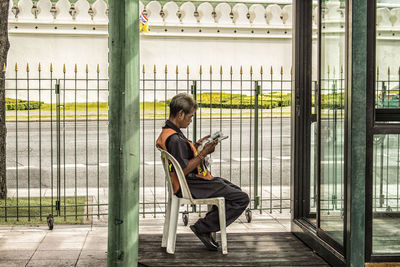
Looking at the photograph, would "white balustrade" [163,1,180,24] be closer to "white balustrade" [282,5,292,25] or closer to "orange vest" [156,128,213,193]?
"white balustrade" [282,5,292,25]

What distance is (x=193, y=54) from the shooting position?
2831 cm

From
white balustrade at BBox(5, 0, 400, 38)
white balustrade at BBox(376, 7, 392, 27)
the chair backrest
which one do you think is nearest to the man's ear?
the chair backrest

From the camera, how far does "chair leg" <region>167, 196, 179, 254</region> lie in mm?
5543

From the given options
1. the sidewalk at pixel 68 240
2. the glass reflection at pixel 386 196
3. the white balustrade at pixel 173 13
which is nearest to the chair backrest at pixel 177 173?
the sidewalk at pixel 68 240

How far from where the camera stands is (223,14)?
94.9ft

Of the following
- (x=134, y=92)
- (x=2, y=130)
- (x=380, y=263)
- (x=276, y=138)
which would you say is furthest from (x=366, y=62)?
(x=276, y=138)

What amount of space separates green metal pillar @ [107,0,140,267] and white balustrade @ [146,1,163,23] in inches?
995

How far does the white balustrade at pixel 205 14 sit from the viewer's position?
28.6 metres

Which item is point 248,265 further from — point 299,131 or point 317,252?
point 299,131

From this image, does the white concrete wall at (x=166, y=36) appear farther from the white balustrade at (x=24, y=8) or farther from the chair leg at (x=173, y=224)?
the chair leg at (x=173, y=224)

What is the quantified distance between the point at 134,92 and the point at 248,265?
252cm

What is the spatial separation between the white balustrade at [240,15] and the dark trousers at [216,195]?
2390cm

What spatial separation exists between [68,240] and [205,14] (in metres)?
22.9

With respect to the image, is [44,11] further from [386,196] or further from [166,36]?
[386,196]
